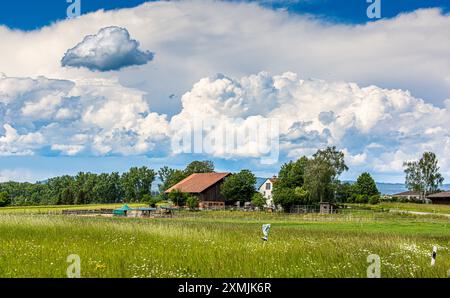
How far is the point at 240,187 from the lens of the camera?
333 feet

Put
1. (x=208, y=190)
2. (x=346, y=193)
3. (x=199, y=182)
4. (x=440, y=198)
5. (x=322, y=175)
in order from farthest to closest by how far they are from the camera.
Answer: (x=346, y=193) → (x=440, y=198) → (x=199, y=182) → (x=208, y=190) → (x=322, y=175)

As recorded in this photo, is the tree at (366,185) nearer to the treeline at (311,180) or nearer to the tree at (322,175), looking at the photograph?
→ the treeline at (311,180)

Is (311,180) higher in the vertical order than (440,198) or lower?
higher

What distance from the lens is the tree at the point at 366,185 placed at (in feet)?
405

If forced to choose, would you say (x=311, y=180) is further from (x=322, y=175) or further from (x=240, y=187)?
(x=240, y=187)

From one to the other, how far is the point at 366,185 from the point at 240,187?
3706cm

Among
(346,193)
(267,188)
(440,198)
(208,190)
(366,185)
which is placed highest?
(366,185)

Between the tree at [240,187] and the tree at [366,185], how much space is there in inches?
1313

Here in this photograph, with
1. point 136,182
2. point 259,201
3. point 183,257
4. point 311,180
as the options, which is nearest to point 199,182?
point 259,201

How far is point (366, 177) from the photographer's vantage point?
123875mm

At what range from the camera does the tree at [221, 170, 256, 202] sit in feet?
334

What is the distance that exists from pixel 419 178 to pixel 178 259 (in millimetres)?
127341

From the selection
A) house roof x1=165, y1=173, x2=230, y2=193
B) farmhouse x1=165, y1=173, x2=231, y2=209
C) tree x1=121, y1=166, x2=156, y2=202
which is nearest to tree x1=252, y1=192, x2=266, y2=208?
farmhouse x1=165, y1=173, x2=231, y2=209
